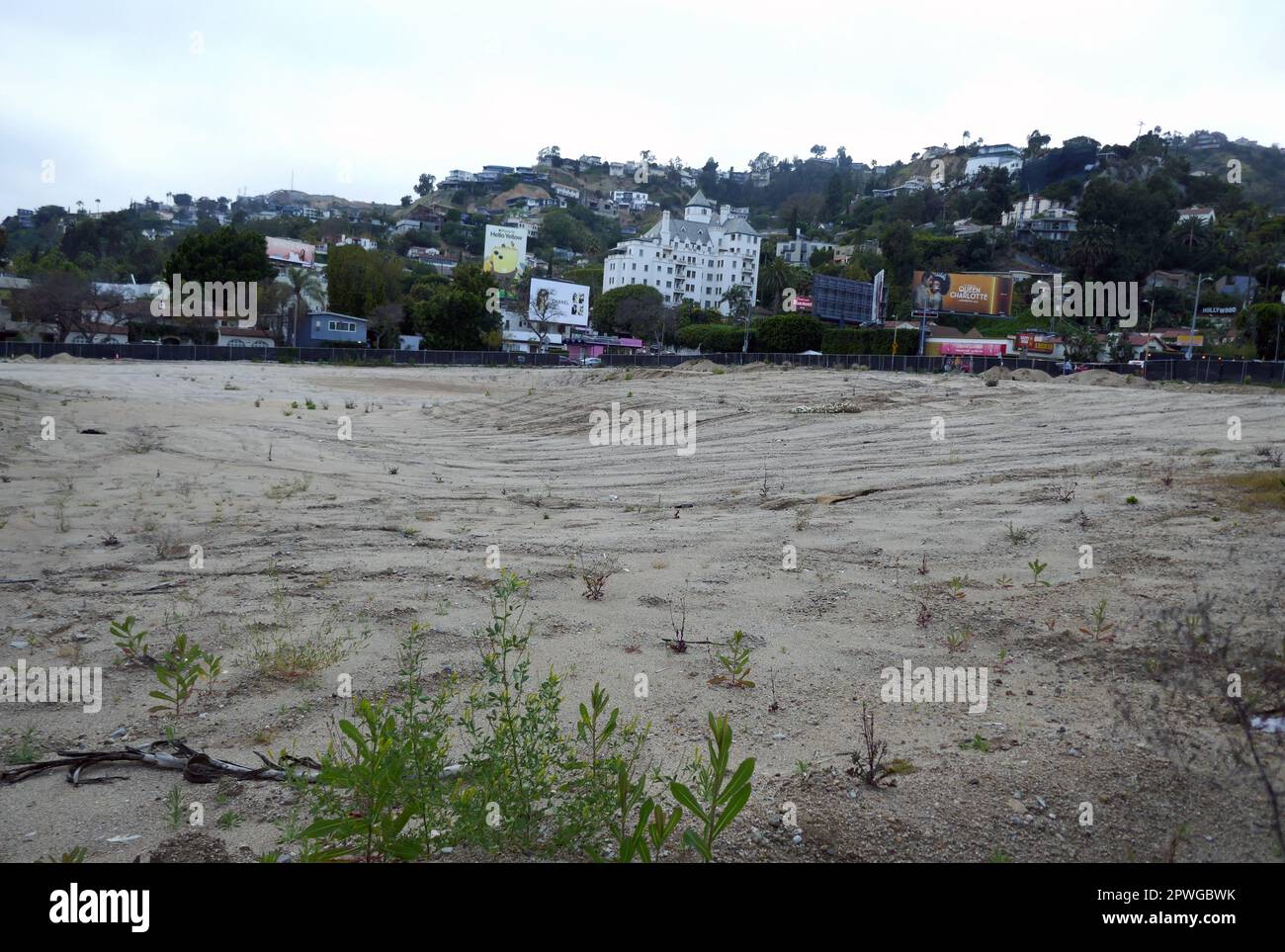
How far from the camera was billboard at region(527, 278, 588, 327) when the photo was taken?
8969 centimetres

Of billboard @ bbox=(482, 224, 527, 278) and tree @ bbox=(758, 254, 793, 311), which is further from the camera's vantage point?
billboard @ bbox=(482, 224, 527, 278)

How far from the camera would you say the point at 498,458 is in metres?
15.6

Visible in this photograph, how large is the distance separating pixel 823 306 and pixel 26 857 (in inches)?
2966

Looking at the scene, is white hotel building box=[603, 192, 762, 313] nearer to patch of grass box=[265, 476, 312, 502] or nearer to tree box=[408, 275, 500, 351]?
tree box=[408, 275, 500, 351]

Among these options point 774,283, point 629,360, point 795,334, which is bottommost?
point 629,360

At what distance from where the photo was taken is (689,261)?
125938 millimetres

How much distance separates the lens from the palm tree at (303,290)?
226ft

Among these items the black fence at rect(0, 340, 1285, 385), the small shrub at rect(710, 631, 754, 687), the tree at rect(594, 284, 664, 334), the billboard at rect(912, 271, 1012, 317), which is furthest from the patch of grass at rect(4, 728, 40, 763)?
the tree at rect(594, 284, 664, 334)

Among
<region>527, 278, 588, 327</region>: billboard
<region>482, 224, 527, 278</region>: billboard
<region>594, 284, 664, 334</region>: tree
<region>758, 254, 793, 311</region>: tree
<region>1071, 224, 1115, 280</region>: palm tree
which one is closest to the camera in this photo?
<region>1071, 224, 1115, 280</region>: palm tree

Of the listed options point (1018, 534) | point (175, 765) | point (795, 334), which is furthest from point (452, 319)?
point (175, 765)

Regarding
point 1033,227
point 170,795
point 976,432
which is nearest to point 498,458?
point 976,432

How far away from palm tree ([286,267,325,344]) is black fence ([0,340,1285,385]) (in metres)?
23.2

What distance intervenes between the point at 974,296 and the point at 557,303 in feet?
128

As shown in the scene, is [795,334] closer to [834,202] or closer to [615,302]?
[615,302]
